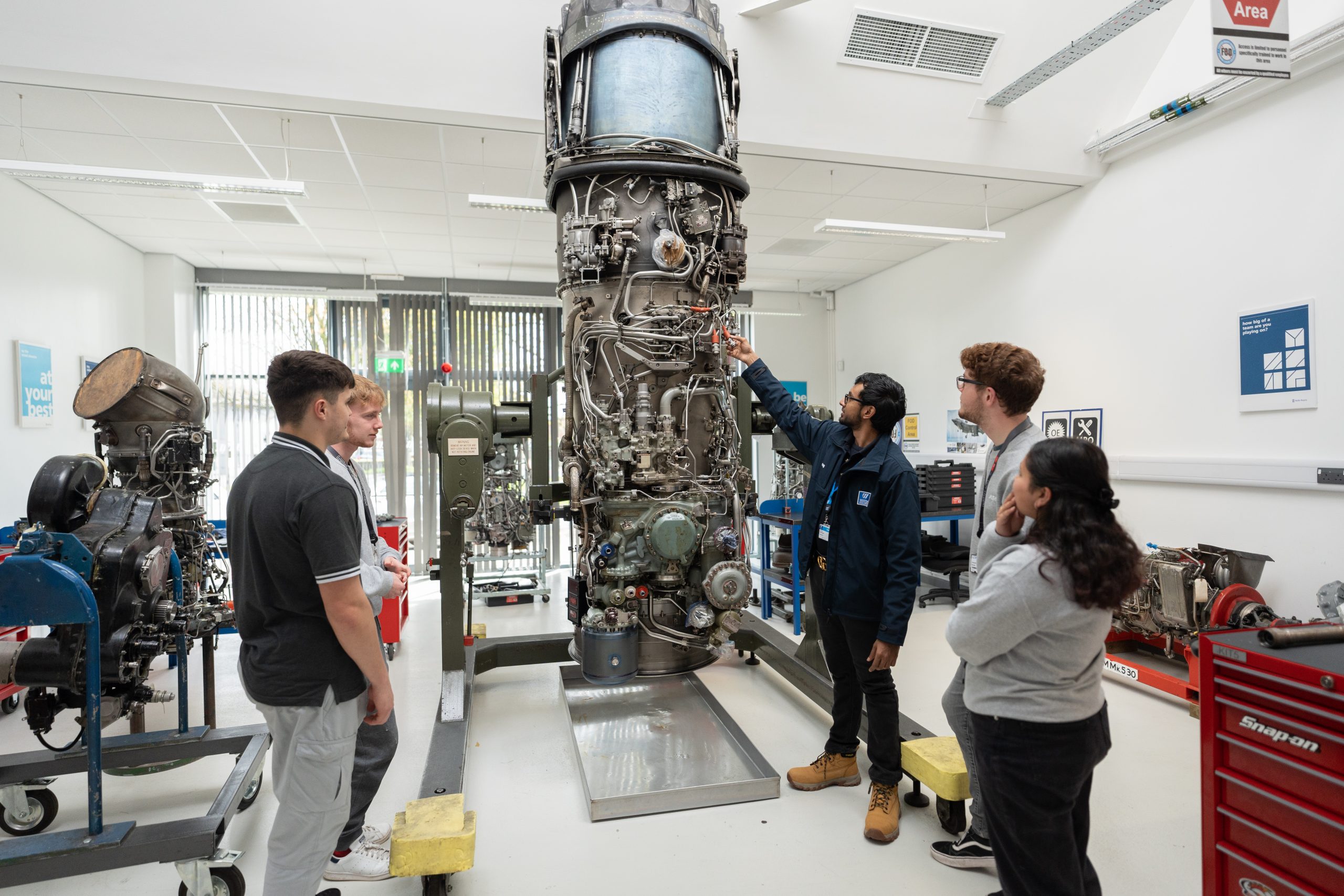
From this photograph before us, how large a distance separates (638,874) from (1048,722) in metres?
1.52

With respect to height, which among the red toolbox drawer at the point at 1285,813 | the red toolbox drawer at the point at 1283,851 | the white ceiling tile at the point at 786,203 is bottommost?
the red toolbox drawer at the point at 1283,851

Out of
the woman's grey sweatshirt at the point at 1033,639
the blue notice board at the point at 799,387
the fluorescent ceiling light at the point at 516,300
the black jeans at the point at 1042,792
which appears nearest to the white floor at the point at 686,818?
the black jeans at the point at 1042,792

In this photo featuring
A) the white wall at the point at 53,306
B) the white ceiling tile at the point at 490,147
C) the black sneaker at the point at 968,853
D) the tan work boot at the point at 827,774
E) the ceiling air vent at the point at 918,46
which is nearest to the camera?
the black sneaker at the point at 968,853

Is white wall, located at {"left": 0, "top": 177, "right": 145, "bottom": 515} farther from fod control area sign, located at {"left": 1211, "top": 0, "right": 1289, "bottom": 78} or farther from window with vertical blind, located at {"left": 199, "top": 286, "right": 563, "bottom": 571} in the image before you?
fod control area sign, located at {"left": 1211, "top": 0, "right": 1289, "bottom": 78}

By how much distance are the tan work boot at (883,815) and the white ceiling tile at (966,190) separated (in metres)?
4.80

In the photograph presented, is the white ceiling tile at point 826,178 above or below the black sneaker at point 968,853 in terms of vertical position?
above

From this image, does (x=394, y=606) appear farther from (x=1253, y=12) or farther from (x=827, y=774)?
(x=1253, y=12)

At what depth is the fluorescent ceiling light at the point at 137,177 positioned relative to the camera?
4227 mm

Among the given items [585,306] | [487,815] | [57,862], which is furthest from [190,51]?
[487,815]

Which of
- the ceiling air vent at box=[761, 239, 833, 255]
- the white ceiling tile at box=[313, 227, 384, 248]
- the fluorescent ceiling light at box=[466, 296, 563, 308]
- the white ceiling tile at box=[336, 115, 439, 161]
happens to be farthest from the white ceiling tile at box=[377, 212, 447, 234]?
the ceiling air vent at box=[761, 239, 833, 255]

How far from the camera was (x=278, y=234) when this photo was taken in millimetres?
6684

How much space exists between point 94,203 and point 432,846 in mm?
6313

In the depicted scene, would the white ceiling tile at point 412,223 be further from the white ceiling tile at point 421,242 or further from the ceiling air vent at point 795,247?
the ceiling air vent at point 795,247

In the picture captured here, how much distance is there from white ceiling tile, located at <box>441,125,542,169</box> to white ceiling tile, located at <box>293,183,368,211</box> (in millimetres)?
1090
